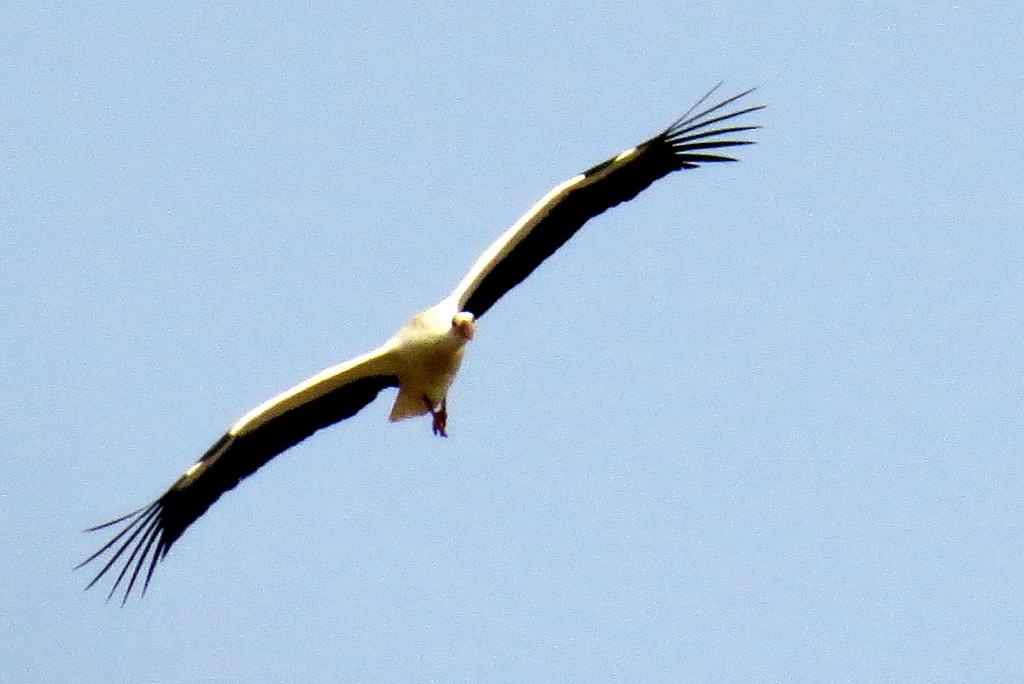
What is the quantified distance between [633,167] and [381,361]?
7.08 feet

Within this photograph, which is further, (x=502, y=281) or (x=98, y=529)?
(x=502, y=281)

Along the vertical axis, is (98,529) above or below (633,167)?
below

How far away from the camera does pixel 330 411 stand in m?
19.3

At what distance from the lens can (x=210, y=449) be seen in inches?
742

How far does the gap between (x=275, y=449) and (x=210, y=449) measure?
53 centimetres

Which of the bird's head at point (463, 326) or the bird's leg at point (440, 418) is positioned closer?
the bird's head at point (463, 326)

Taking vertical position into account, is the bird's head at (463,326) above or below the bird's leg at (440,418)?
above

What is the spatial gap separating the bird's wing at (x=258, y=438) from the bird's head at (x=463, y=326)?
505 mm

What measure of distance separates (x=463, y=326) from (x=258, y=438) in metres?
1.66

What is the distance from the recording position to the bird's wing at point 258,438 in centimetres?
1888

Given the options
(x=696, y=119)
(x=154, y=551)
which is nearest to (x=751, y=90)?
(x=696, y=119)

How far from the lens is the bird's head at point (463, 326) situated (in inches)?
734

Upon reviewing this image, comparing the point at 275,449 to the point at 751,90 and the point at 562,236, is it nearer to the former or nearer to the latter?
the point at 562,236

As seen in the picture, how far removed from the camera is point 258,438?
62.6ft
